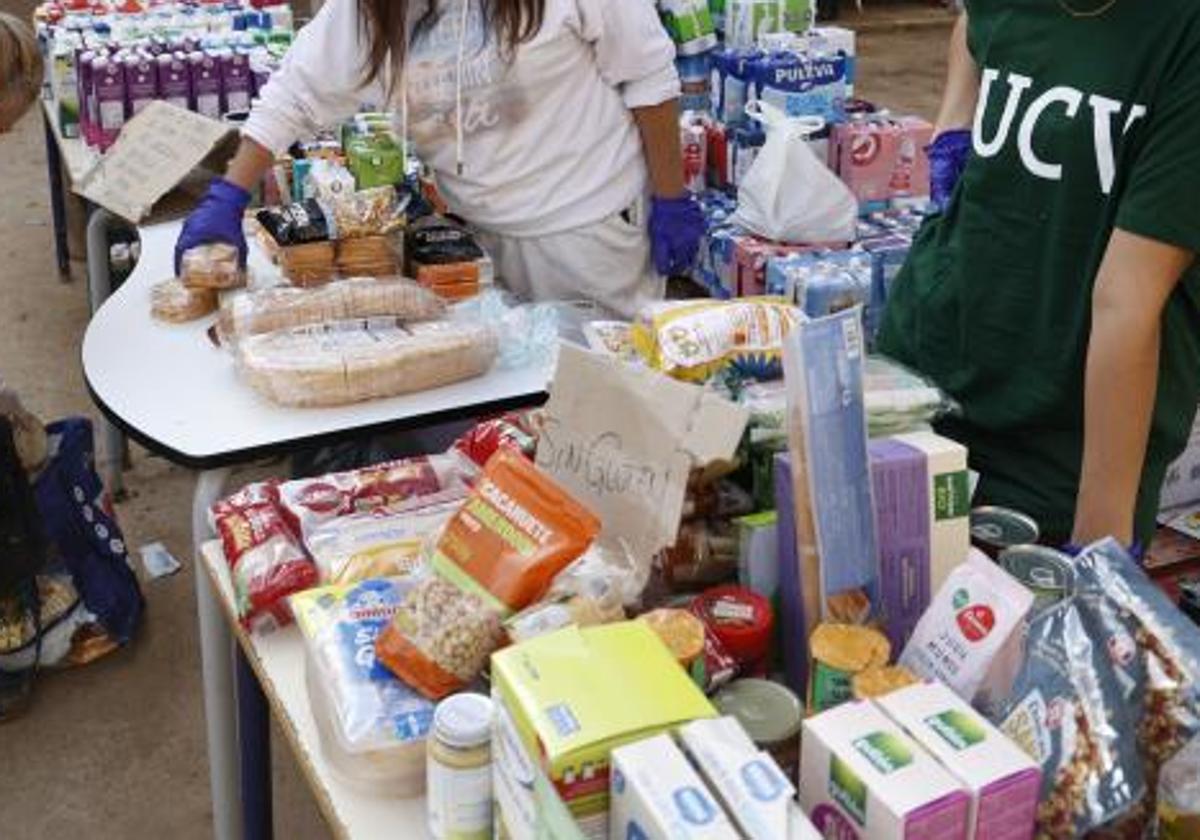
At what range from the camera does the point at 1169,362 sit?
145cm

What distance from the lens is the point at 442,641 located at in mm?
1170

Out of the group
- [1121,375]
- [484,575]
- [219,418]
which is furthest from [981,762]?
[219,418]

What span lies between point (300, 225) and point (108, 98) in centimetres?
129

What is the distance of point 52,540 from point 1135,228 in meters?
2.27

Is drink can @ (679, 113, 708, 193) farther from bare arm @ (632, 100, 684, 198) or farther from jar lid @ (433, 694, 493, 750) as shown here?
jar lid @ (433, 694, 493, 750)

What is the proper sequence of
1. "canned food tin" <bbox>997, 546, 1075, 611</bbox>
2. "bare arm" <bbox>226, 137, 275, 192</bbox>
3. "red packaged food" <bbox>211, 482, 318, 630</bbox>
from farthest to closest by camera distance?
"bare arm" <bbox>226, 137, 275, 192</bbox> < "red packaged food" <bbox>211, 482, 318, 630</bbox> < "canned food tin" <bbox>997, 546, 1075, 611</bbox>

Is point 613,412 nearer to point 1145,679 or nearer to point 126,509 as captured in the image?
point 1145,679

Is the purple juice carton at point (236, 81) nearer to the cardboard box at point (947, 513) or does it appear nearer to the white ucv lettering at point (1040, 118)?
the white ucv lettering at point (1040, 118)

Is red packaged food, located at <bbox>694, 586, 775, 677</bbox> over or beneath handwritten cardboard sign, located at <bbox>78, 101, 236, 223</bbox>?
beneath

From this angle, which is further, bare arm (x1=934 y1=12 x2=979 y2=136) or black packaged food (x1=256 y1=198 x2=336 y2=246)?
black packaged food (x1=256 y1=198 x2=336 y2=246)

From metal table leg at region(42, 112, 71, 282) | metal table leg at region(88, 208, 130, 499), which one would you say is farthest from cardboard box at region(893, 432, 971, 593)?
metal table leg at region(42, 112, 71, 282)

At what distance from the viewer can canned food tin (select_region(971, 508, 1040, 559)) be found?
4.13 ft

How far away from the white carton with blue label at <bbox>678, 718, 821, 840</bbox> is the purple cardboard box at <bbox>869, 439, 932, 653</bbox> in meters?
0.28

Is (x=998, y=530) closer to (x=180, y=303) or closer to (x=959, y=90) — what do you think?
(x=959, y=90)
